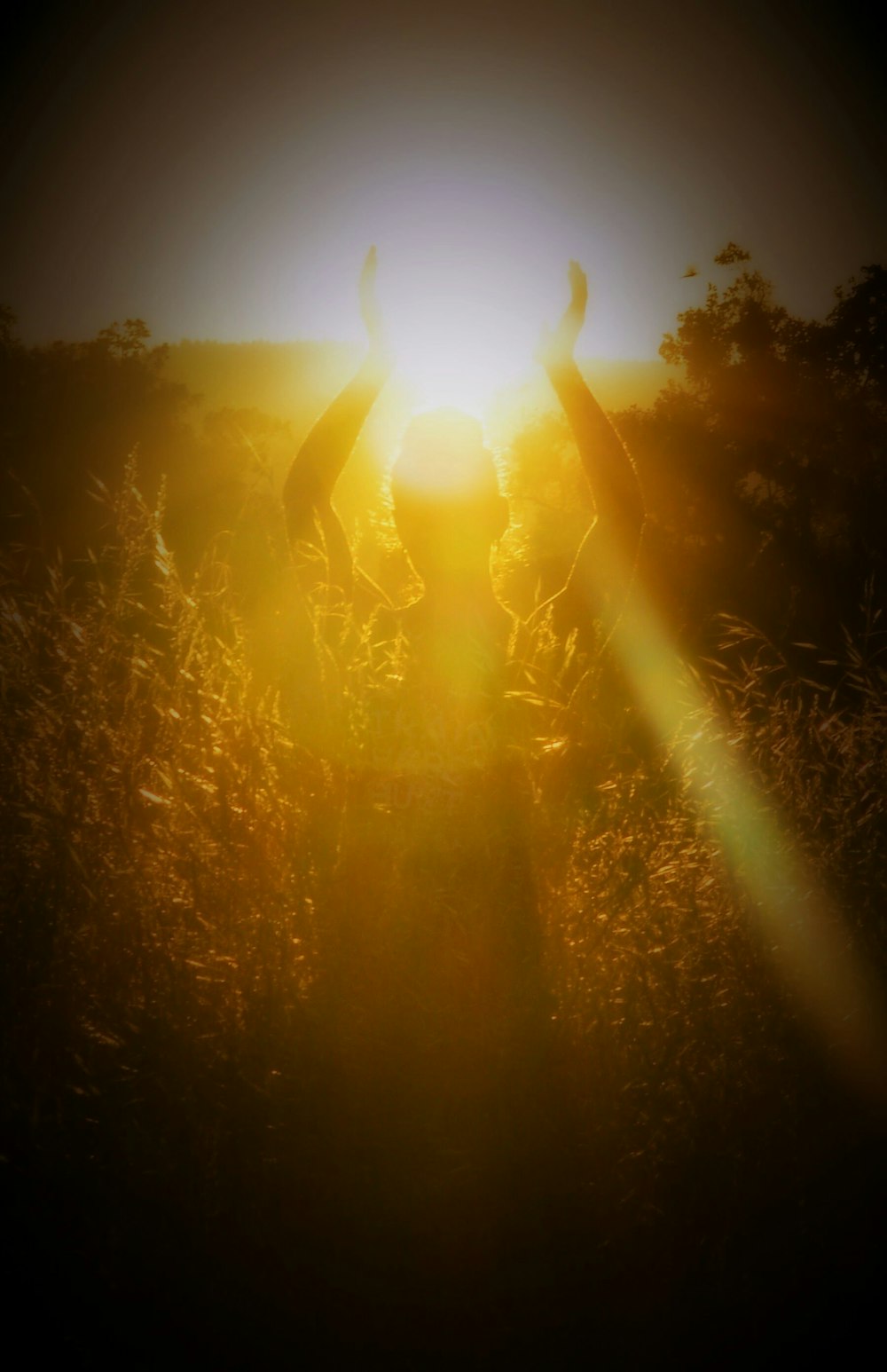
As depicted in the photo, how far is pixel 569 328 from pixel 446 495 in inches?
23.3

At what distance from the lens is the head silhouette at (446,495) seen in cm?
199

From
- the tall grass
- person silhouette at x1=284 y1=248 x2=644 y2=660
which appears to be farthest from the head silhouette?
the tall grass

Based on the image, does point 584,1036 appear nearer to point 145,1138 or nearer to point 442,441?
point 145,1138

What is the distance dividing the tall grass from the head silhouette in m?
0.31

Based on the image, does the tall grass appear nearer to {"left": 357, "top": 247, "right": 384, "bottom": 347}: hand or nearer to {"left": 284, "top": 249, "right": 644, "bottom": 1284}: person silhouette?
{"left": 284, "top": 249, "right": 644, "bottom": 1284}: person silhouette

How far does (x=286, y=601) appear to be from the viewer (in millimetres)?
2186

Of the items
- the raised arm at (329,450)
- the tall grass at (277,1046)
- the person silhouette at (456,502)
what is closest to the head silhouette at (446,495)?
the person silhouette at (456,502)

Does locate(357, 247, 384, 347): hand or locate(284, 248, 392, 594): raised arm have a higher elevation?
locate(357, 247, 384, 347): hand

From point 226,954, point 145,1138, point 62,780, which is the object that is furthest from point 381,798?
point 145,1138

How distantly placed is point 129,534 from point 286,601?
446mm

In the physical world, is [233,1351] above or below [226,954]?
below

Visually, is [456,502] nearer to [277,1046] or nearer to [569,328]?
[569,328]

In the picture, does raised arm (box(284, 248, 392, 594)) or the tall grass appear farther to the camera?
raised arm (box(284, 248, 392, 594))

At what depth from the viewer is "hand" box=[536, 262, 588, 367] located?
6.86 feet
